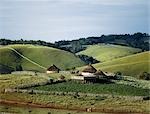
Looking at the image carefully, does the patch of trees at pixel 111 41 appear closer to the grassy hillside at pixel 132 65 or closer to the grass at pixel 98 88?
the grassy hillside at pixel 132 65

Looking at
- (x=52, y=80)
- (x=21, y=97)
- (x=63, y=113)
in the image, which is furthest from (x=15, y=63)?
(x=63, y=113)

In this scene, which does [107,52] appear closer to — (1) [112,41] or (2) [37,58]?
(2) [37,58]

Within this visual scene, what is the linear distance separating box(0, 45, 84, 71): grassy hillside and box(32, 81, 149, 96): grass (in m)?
33.1

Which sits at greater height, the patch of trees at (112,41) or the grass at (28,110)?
the patch of trees at (112,41)

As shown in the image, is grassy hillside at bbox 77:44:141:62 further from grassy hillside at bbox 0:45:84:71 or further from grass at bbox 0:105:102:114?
grass at bbox 0:105:102:114

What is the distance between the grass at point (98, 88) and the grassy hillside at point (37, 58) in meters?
33.1

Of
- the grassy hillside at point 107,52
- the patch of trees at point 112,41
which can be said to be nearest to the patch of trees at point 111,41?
the patch of trees at point 112,41

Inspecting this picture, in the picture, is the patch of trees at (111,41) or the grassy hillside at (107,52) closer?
the grassy hillside at (107,52)

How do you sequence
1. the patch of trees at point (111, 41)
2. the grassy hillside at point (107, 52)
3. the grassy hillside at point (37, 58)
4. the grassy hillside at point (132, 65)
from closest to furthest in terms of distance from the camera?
1. the grassy hillside at point (132, 65)
2. the grassy hillside at point (37, 58)
3. the grassy hillside at point (107, 52)
4. the patch of trees at point (111, 41)

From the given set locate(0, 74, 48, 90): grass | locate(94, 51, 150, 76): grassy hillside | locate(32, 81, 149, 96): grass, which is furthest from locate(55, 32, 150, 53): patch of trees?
locate(32, 81, 149, 96): grass

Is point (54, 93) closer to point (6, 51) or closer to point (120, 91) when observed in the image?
point (120, 91)

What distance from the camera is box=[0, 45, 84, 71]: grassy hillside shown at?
82.4 metres

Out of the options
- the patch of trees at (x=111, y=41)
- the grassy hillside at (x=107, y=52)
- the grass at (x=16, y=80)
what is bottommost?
the grass at (x=16, y=80)

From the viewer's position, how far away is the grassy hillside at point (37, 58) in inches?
3243
